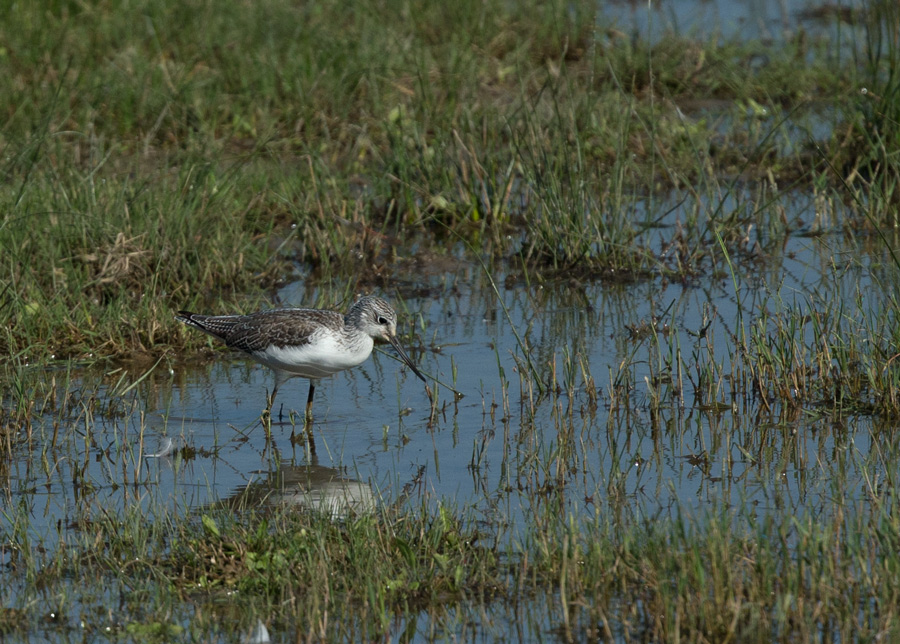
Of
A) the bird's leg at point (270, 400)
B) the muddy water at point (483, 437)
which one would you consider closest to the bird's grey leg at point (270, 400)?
the bird's leg at point (270, 400)

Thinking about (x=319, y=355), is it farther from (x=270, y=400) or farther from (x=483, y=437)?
(x=483, y=437)

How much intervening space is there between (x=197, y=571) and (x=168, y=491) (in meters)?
1.31

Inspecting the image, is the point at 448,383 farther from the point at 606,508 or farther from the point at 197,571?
the point at 197,571

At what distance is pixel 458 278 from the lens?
10516 millimetres

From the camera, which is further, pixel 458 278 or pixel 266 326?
pixel 458 278

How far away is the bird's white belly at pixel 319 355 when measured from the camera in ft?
25.6

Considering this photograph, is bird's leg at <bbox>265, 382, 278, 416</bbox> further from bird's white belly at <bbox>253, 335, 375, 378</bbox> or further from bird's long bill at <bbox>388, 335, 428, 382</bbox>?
bird's long bill at <bbox>388, 335, 428, 382</bbox>

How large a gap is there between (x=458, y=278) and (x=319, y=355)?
289cm

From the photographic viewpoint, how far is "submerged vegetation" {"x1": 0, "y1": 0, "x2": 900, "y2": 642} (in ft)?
17.1

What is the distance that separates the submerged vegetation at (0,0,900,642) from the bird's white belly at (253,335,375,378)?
617 mm

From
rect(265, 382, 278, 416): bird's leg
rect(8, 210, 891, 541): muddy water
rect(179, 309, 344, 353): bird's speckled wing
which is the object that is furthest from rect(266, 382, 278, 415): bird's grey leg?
rect(179, 309, 344, 353): bird's speckled wing

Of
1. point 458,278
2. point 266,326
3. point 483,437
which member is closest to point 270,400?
point 266,326

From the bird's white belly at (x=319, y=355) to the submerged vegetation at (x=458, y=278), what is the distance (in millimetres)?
617

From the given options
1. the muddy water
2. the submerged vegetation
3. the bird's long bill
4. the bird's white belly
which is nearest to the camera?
the submerged vegetation
